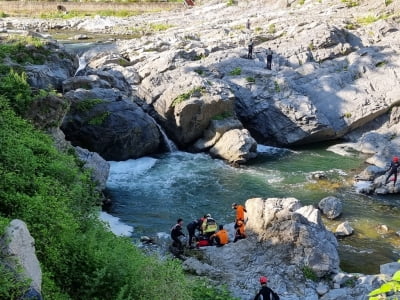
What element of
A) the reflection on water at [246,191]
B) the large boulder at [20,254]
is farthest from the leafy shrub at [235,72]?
the large boulder at [20,254]

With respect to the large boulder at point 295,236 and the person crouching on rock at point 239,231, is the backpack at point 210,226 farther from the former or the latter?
the large boulder at point 295,236

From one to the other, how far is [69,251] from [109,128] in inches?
696

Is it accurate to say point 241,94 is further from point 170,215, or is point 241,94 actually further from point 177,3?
point 177,3

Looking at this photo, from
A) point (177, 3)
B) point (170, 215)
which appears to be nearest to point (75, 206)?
point (170, 215)

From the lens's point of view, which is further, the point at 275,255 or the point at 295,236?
the point at 295,236

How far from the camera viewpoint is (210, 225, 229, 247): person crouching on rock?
19109 millimetres

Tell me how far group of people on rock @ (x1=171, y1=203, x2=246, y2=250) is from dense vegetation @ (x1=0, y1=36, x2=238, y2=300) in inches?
164

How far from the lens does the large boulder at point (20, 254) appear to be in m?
8.75

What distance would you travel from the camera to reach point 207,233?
1959 centimetres

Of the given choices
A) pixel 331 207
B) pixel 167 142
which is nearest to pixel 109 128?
pixel 167 142

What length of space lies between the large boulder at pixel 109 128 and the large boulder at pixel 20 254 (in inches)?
751

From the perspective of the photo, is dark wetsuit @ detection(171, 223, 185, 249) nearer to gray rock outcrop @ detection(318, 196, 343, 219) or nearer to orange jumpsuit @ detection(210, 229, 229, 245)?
orange jumpsuit @ detection(210, 229, 229, 245)

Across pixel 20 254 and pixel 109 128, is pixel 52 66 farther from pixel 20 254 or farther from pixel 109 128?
pixel 20 254

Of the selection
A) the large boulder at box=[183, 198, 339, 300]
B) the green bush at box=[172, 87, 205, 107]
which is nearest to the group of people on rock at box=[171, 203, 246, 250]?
the large boulder at box=[183, 198, 339, 300]
